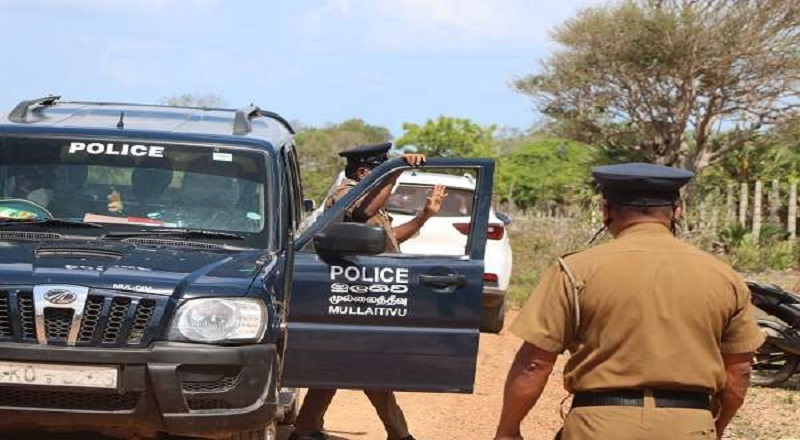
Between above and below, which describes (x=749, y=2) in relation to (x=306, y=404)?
above

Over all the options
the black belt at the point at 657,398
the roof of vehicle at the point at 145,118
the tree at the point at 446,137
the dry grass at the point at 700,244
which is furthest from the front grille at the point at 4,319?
the tree at the point at 446,137

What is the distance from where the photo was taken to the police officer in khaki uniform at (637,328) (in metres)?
3.63

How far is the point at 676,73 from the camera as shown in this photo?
29547mm

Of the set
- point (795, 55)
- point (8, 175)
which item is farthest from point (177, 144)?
point (795, 55)

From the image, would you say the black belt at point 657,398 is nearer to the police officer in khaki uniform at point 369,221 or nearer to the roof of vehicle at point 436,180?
the police officer in khaki uniform at point 369,221

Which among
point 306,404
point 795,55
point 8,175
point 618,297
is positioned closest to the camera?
point 618,297

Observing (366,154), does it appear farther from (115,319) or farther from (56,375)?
(56,375)

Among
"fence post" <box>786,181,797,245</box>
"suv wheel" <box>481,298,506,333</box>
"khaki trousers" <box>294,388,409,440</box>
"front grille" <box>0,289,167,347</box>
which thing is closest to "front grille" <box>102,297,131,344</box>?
"front grille" <box>0,289,167,347</box>

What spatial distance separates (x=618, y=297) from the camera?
365 centimetres

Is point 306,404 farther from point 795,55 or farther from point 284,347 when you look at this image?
point 795,55

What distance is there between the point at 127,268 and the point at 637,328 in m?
2.43

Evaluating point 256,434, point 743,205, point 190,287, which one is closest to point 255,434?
point 256,434

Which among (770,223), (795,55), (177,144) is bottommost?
→ (770,223)

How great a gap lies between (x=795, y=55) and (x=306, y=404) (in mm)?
23881
